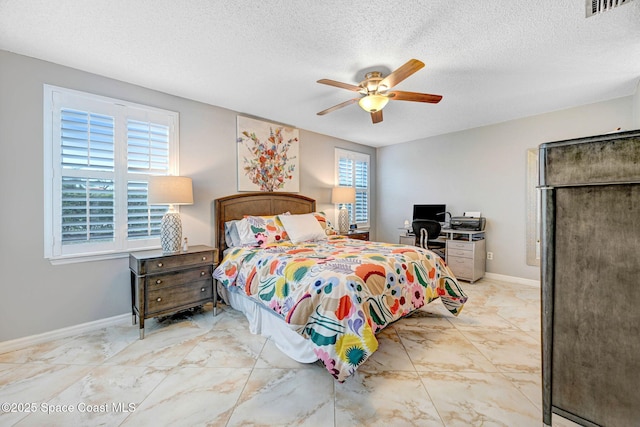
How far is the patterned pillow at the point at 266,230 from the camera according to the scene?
3.09 m

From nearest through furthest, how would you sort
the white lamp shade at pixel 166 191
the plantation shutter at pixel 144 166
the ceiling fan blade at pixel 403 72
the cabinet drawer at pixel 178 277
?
the ceiling fan blade at pixel 403 72 → the cabinet drawer at pixel 178 277 → the white lamp shade at pixel 166 191 → the plantation shutter at pixel 144 166

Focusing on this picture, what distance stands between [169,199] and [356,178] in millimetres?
3540

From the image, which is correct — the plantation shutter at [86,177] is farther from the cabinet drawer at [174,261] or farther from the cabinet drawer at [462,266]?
the cabinet drawer at [462,266]

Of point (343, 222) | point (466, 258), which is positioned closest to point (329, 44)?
point (343, 222)

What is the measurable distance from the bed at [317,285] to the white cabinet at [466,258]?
151 cm

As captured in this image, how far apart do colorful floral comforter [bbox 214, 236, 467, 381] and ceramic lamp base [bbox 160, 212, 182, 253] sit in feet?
1.65

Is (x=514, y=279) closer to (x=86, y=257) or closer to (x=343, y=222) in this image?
(x=343, y=222)

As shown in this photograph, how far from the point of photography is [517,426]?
4.62 feet

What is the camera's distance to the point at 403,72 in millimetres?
2094

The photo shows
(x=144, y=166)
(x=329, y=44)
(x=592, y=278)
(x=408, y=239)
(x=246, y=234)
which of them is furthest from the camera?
(x=408, y=239)

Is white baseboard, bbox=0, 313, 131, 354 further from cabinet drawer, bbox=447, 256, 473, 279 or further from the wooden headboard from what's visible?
cabinet drawer, bbox=447, 256, 473, 279

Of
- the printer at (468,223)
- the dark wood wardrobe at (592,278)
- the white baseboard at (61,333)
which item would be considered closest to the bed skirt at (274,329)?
the white baseboard at (61,333)

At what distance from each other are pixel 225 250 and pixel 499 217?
13.4ft

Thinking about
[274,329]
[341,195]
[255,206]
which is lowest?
[274,329]
